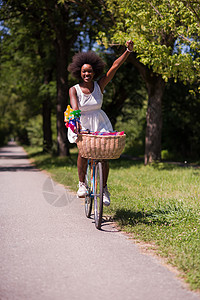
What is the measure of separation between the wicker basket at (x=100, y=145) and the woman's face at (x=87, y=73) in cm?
105

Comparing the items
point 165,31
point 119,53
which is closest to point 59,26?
point 119,53

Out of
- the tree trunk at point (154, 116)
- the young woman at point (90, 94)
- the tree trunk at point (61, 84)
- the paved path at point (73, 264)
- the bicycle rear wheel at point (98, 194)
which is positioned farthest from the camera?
the tree trunk at point (61, 84)

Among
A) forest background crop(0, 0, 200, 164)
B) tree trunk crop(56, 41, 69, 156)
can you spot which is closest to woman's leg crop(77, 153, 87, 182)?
forest background crop(0, 0, 200, 164)

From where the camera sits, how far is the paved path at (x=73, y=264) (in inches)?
113

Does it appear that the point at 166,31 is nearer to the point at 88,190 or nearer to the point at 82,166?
the point at 82,166

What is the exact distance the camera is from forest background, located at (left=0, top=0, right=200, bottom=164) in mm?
9812

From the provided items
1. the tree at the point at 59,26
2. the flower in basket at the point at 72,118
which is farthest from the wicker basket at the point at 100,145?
the tree at the point at 59,26

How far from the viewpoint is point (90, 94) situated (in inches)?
207

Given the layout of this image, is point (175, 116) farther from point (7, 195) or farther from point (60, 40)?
point (7, 195)

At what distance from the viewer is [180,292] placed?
288cm

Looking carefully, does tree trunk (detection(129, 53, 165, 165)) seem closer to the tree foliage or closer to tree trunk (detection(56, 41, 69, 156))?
the tree foliage

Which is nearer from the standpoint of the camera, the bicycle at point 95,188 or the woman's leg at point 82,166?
the bicycle at point 95,188

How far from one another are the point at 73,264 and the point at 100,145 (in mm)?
1605

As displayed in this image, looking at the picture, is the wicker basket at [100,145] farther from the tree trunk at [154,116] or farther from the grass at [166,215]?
the tree trunk at [154,116]
